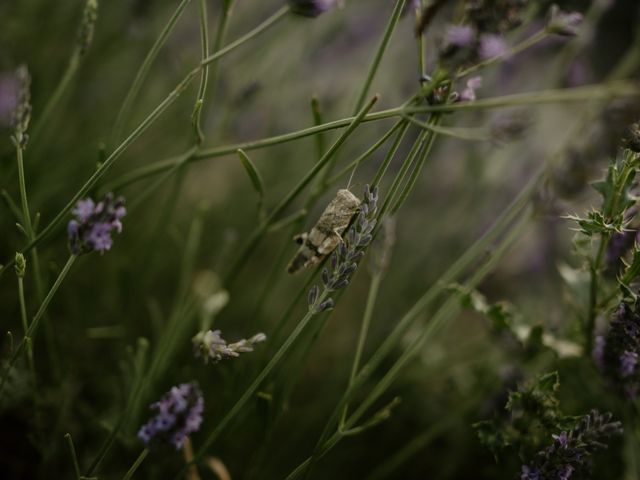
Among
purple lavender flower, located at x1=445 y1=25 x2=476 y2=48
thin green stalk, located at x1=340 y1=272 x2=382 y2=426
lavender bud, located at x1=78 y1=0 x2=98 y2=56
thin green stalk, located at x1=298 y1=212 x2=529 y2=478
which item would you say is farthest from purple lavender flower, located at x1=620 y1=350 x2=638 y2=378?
lavender bud, located at x1=78 y1=0 x2=98 y2=56

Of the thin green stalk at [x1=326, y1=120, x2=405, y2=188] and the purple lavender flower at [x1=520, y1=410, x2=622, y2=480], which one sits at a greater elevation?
the thin green stalk at [x1=326, y1=120, x2=405, y2=188]

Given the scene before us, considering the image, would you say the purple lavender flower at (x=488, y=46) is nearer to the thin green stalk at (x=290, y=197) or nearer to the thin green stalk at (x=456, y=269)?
the thin green stalk at (x=290, y=197)

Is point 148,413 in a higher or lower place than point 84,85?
lower

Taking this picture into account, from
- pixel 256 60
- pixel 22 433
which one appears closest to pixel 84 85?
pixel 256 60

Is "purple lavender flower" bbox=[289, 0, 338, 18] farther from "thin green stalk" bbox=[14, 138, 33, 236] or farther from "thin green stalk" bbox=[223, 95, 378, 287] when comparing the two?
"thin green stalk" bbox=[14, 138, 33, 236]

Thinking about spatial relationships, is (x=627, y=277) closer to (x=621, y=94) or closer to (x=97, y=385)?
(x=621, y=94)

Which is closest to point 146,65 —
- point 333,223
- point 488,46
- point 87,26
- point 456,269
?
point 87,26

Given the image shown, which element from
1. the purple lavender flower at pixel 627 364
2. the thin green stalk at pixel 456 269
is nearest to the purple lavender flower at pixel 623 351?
the purple lavender flower at pixel 627 364
